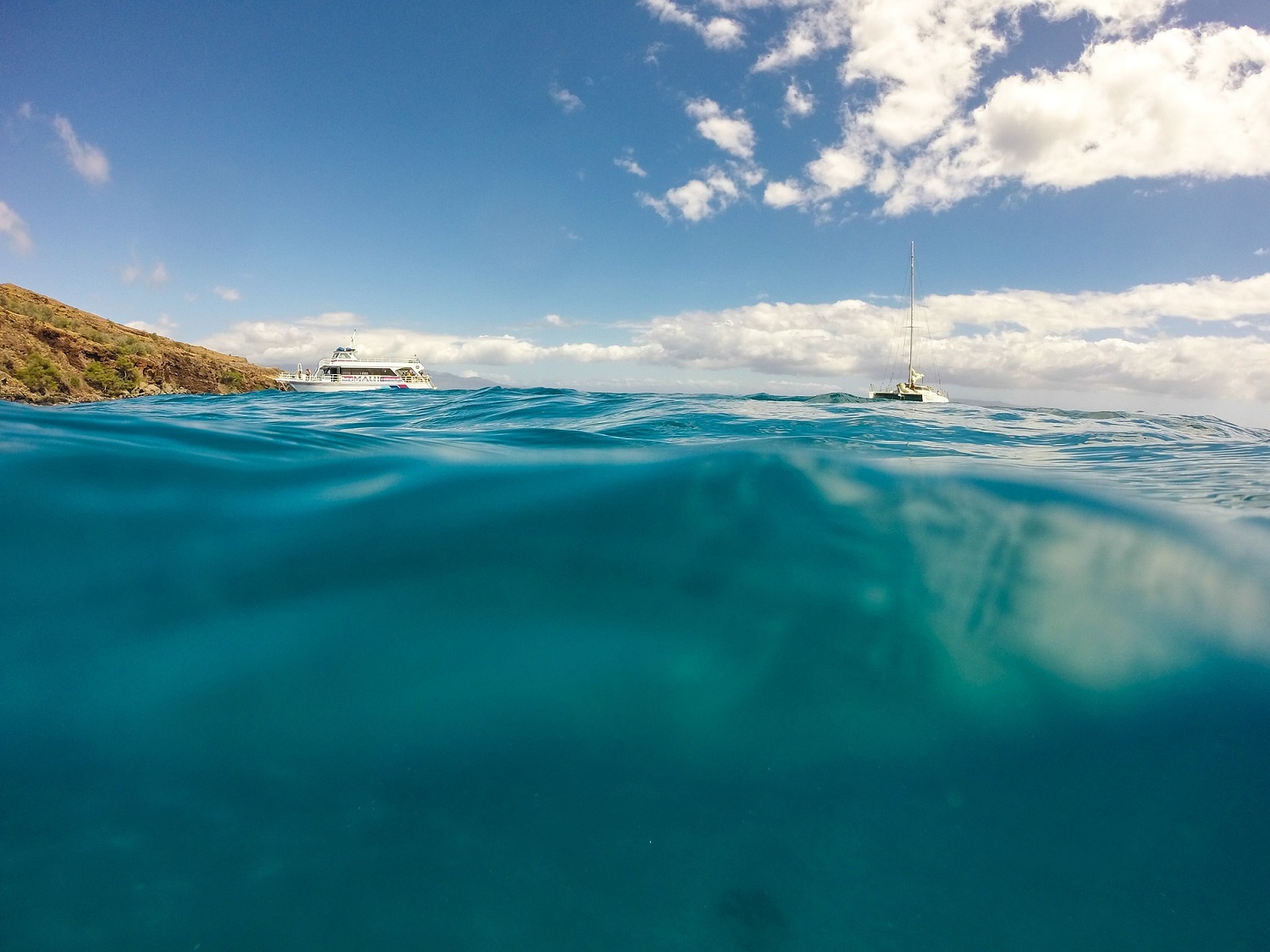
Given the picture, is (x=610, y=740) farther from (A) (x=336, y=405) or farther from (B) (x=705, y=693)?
(A) (x=336, y=405)

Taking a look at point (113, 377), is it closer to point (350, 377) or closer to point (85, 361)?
point (85, 361)

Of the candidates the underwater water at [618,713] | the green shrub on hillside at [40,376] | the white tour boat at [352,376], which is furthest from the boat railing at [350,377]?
the underwater water at [618,713]

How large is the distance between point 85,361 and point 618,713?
248 feet

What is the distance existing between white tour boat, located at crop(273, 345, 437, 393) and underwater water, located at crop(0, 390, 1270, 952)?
67458mm

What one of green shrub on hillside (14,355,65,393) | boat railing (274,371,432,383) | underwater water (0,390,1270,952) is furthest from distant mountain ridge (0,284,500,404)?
underwater water (0,390,1270,952)

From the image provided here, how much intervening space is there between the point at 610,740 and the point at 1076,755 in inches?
84.2

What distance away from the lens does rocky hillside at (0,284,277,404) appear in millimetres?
48594

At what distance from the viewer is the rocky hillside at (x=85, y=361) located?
1913 inches

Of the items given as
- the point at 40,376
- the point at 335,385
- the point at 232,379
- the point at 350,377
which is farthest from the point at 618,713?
the point at 232,379

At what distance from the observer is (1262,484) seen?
734cm

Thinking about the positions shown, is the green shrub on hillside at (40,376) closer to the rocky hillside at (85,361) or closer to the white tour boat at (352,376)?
the rocky hillside at (85,361)

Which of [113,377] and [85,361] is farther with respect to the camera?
[113,377]

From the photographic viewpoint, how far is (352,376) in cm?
6938

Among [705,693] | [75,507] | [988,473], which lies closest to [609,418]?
[988,473]
